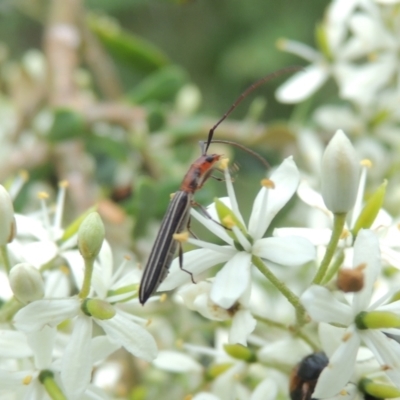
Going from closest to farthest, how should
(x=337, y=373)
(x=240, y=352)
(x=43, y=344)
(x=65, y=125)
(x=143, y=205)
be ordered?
(x=337, y=373)
(x=43, y=344)
(x=240, y=352)
(x=143, y=205)
(x=65, y=125)

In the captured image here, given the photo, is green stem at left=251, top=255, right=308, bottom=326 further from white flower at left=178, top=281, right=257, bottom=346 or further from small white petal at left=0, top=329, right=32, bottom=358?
small white petal at left=0, top=329, right=32, bottom=358

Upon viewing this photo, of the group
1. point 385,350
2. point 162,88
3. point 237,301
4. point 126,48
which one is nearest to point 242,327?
point 237,301

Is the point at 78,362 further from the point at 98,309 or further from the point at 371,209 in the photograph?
the point at 371,209

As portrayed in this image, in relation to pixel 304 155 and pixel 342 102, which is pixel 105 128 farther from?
pixel 342 102

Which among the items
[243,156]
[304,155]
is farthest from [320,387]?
[243,156]

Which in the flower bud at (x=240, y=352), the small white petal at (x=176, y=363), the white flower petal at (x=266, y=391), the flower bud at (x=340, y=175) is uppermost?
the flower bud at (x=340, y=175)

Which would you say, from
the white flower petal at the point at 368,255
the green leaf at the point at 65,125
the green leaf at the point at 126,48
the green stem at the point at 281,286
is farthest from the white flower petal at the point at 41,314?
the green leaf at the point at 126,48

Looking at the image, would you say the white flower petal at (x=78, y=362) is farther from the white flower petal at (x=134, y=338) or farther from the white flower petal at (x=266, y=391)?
the white flower petal at (x=266, y=391)
